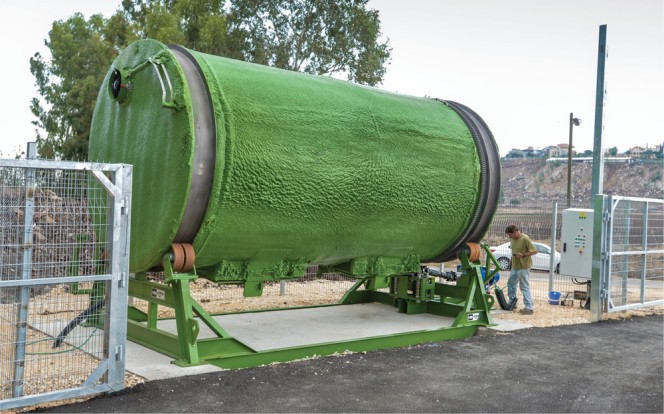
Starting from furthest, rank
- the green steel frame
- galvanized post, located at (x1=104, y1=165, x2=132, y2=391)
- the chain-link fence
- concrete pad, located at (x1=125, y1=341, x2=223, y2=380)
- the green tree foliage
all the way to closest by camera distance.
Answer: the green tree foliage
the chain-link fence
the green steel frame
concrete pad, located at (x1=125, y1=341, x2=223, y2=380)
galvanized post, located at (x1=104, y1=165, x2=132, y2=391)

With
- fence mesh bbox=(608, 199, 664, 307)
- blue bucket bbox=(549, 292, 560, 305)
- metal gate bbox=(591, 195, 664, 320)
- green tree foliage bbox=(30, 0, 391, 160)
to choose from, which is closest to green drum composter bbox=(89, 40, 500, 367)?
metal gate bbox=(591, 195, 664, 320)

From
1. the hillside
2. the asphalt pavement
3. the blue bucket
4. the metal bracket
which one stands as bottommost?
the asphalt pavement

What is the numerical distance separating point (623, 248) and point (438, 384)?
6.44 metres

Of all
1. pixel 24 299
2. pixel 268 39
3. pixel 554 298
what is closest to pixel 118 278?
pixel 24 299

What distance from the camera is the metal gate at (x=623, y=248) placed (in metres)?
11.2

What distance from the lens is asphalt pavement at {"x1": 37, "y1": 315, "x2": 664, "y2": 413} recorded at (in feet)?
19.8

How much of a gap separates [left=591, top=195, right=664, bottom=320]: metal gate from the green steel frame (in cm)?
221

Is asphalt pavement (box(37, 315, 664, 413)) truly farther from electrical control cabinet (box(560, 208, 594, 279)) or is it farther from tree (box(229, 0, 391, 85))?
tree (box(229, 0, 391, 85))

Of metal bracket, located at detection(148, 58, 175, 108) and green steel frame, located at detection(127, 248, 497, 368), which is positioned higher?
metal bracket, located at detection(148, 58, 175, 108)

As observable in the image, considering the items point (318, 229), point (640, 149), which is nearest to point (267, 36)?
point (318, 229)

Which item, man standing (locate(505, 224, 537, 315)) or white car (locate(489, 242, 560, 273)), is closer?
man standing (locate(505, 224, 537, 315))

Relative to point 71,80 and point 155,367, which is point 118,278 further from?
point 71,80

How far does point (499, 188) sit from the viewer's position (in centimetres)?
1030

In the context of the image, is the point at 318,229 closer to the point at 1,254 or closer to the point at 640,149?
the point at 1,254
